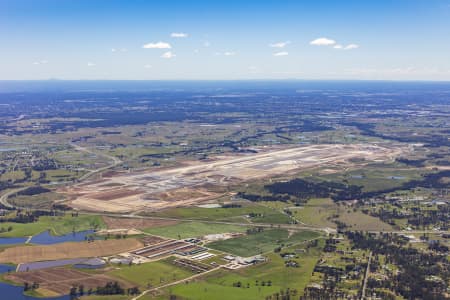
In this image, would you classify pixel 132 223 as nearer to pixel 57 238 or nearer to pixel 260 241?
pixel 57 238

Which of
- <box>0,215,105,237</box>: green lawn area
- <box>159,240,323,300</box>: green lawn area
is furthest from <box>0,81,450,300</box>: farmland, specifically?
<box>0,215,105,237</box>: green lawn area

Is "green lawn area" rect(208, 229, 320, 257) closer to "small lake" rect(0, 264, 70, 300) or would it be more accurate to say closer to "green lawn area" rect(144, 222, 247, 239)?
"green lawn area" rect(144, 222, 247, 239)

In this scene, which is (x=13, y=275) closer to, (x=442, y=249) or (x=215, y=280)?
(x=215, y=280)

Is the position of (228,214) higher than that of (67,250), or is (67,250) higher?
(228,214)

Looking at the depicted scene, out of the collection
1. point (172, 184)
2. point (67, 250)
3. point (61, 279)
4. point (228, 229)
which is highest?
point (172, 184)

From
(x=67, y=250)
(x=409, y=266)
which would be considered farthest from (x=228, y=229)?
(x=409, y=266)

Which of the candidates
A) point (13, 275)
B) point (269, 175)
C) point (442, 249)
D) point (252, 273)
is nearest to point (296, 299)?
point (252, 273)

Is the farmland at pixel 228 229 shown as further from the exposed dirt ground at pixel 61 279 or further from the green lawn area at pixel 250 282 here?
the green lawn area at pixel 250 282
